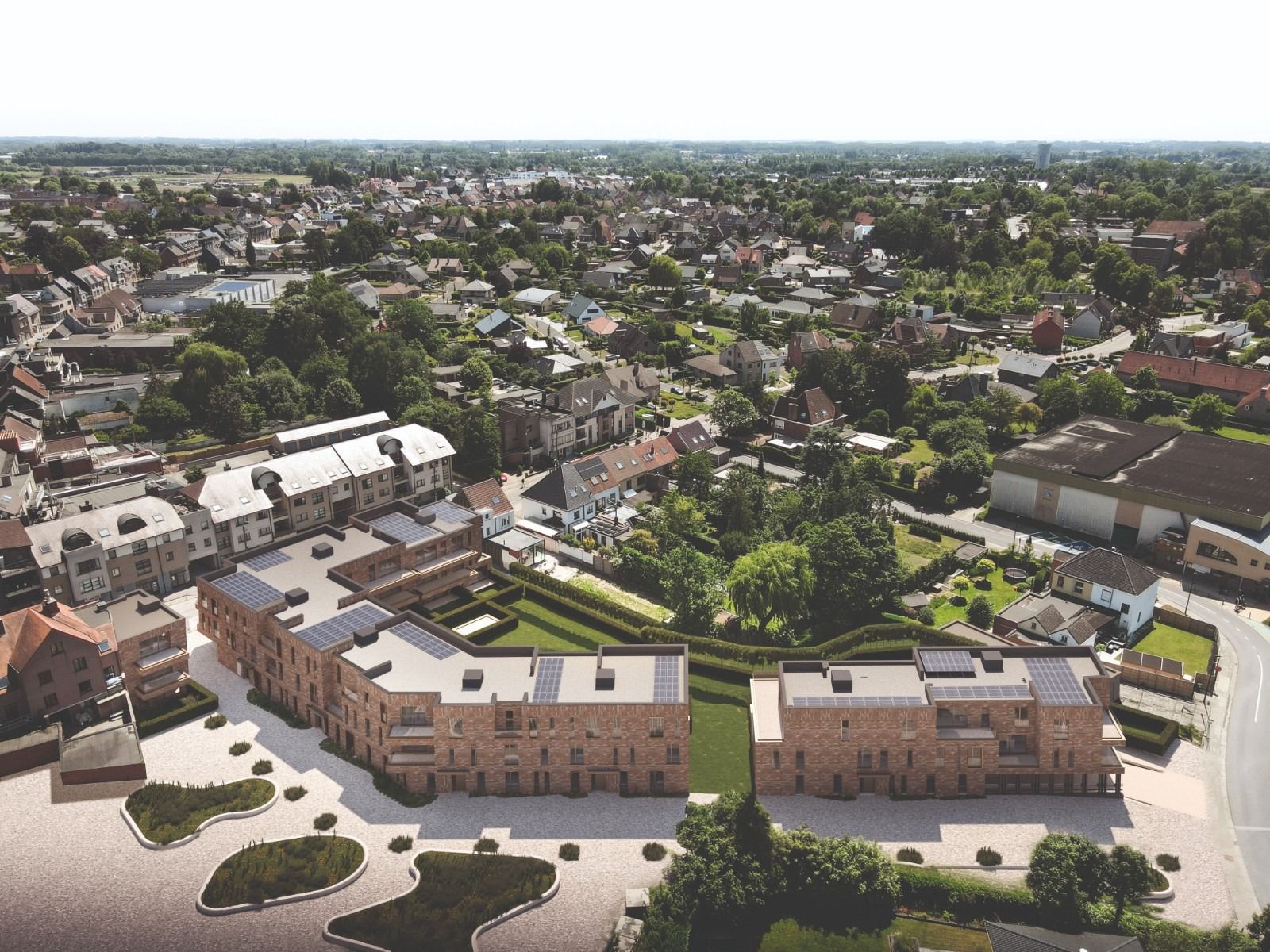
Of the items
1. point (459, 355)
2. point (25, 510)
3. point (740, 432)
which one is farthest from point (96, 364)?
point (740, 432)

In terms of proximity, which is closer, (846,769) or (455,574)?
(846,769)

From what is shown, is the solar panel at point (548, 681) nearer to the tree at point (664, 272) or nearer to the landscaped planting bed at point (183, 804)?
the landscaped planting bed at point (183, 804)

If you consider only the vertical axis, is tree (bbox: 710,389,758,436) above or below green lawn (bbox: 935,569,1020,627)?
above

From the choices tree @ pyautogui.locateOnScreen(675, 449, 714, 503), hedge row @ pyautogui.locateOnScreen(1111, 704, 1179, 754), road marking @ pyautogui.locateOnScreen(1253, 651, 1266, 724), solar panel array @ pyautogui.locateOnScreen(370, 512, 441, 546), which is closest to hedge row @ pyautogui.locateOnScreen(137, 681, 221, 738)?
solar panel array @ pyautogui.locateOnScreen(370, 512, 441, 546)

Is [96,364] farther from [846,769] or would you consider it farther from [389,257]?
[846,769]

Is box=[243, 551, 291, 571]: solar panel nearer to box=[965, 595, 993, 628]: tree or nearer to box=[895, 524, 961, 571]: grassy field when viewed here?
box=[895, 524, 961, 571]: grassy field

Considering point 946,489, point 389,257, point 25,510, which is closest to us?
point 25,510

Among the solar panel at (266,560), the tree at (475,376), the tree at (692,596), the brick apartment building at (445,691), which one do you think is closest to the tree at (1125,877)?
the brick apartment building at (445,691)

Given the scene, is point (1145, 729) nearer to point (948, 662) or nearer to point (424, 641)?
point (948, 662)
